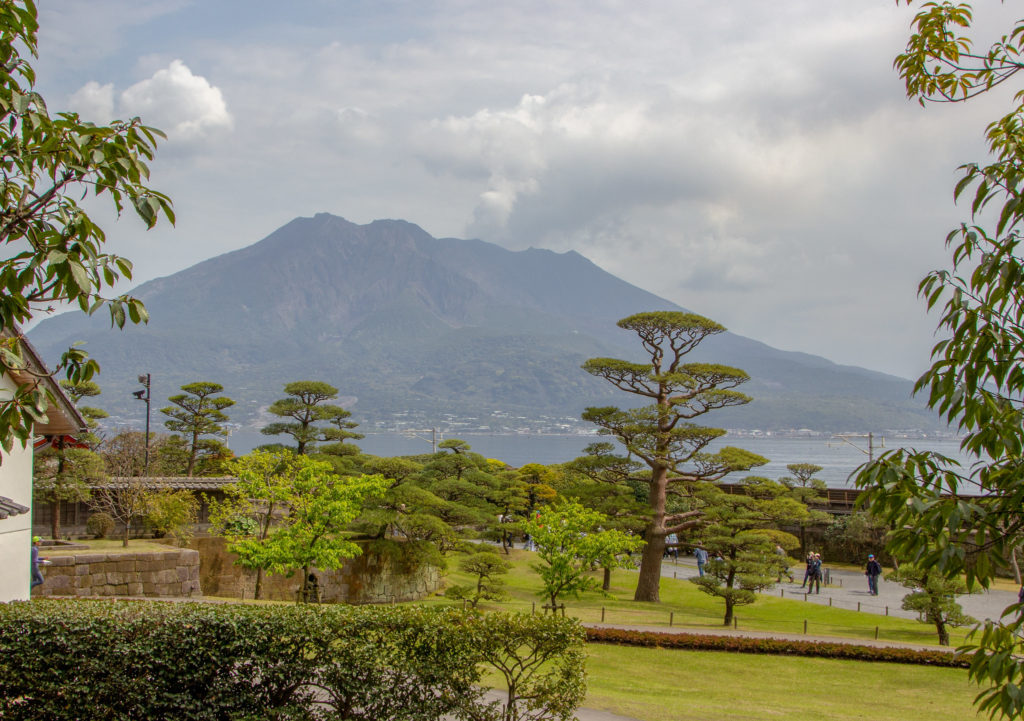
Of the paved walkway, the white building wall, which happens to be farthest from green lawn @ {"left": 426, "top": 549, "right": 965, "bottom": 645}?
the white building wall

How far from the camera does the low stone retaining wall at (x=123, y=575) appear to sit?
647 inches

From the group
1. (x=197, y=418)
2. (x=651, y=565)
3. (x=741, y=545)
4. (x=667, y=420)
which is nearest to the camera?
(x=741, y=545)

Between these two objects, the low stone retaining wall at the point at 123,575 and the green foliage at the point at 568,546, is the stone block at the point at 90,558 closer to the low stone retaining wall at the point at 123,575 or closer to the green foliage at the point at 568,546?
the low stone retaining wall at the point at 123,575

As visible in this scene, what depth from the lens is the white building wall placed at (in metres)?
10.7

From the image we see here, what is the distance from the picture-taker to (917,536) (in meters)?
3.15

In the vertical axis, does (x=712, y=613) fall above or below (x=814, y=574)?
below

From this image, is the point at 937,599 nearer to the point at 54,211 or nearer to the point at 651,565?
the point at 651,565

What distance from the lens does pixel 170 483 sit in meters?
26.1

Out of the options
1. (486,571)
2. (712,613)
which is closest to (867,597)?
(712,613)

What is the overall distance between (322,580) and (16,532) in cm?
1227

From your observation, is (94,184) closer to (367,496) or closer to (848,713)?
(848,713)

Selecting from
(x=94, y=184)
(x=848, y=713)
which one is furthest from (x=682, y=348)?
(x=94, y=184)

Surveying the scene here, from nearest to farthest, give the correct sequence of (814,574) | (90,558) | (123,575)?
(90,558) → (123,575) → (814,574)

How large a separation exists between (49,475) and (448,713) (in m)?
22.8
